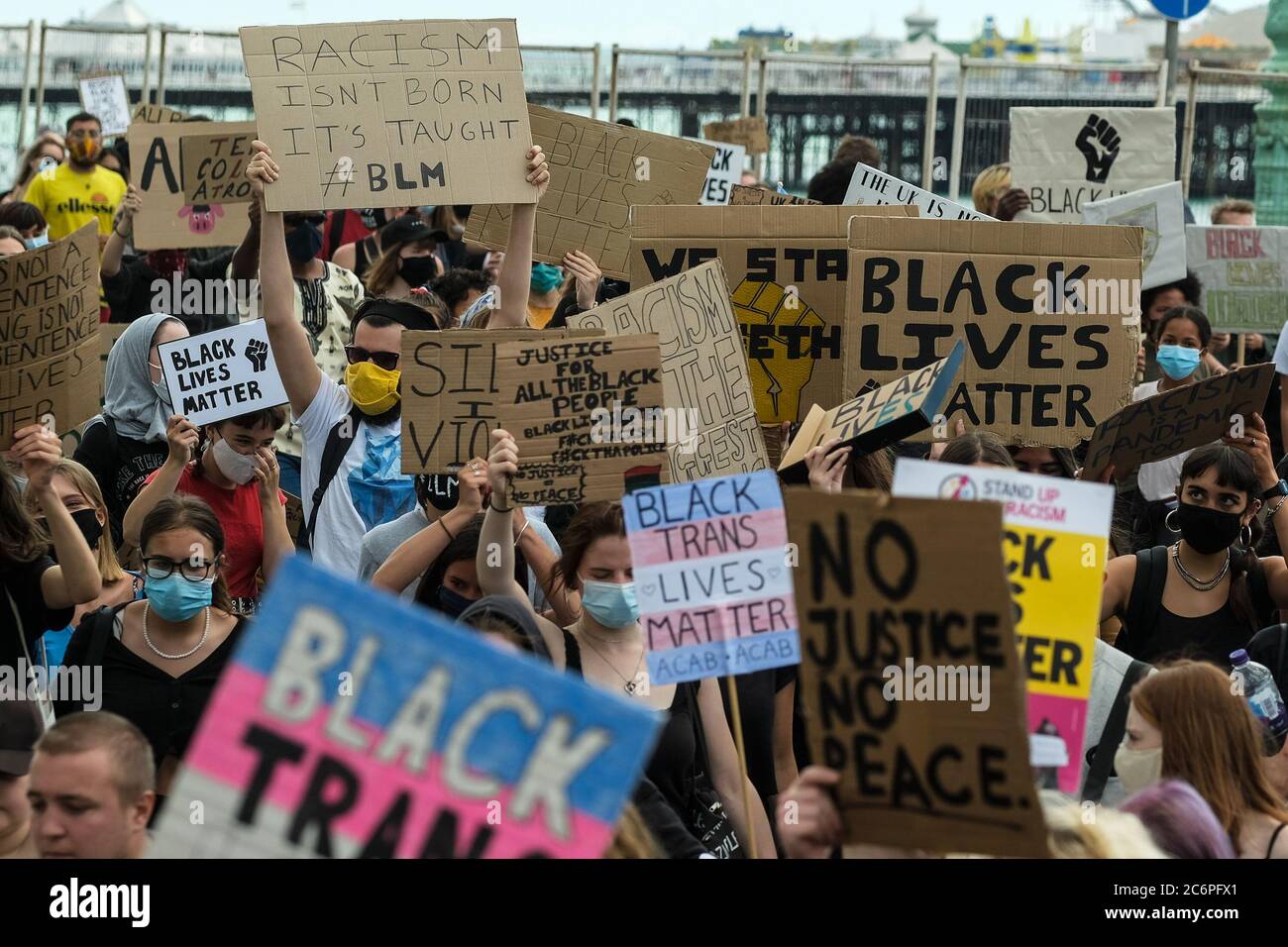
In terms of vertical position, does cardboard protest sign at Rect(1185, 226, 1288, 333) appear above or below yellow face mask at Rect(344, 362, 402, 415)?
above

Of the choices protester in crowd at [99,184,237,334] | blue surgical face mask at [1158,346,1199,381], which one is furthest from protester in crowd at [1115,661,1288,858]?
protester in crowd at [99,184,237,334]

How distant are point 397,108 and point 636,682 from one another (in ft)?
8.04

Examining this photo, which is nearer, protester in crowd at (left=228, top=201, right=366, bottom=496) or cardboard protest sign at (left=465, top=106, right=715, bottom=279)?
cardboard protest sign at (left=465, top=106, right=715, bottom=279)

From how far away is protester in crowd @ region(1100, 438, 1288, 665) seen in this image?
18.7 ft

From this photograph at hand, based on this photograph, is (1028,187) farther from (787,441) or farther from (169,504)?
(169,504)

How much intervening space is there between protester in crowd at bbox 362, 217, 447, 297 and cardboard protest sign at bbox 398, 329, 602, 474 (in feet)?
12.7

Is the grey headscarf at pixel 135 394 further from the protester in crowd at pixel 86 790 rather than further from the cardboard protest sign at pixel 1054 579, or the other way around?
the cardboard protest sign at pixel 1054 579

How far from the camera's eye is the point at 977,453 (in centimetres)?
568

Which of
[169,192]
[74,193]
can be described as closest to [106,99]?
[74,193]

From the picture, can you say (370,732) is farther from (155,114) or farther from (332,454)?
(155,114)

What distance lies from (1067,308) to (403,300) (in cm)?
225

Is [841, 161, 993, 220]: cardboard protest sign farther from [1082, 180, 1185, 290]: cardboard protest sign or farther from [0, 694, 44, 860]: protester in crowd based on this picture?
[0, 694, 44, 860]: protester in crowd

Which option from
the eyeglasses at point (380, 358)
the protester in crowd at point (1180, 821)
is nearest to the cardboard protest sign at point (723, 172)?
the eyeglasses at point (380, 358)

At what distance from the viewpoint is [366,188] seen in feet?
20.8
